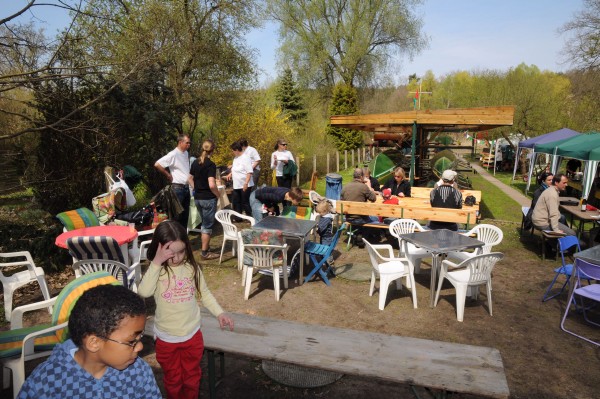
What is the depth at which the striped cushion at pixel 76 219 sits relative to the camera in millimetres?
5673

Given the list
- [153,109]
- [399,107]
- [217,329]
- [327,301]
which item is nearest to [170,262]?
[217,329]

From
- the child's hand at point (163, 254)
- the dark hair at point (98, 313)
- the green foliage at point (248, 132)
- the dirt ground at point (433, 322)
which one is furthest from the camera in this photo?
the green foliage at point (248, 132)

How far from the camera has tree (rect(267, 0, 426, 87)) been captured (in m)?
29.2

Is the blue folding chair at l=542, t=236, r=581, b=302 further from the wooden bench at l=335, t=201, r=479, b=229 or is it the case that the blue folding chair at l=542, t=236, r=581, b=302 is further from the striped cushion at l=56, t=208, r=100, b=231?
the striped cushion at l=56, t=208, r=100, b=231

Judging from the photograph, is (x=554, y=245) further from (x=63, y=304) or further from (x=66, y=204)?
(x=66, y=204)

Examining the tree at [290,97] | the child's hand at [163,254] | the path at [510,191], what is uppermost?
the tree at [290,97]

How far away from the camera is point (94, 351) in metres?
1.58

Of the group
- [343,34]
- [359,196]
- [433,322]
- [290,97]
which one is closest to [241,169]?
[359,196]

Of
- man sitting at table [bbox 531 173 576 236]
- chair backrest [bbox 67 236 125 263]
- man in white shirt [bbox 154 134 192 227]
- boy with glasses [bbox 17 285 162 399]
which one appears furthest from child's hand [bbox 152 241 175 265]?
man sitting at table [bbox 531 173 576 236]

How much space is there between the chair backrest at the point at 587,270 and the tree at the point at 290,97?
79.5 ft

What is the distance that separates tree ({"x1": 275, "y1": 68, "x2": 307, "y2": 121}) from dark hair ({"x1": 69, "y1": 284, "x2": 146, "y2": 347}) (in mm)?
26952

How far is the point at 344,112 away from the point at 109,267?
77.1 feet

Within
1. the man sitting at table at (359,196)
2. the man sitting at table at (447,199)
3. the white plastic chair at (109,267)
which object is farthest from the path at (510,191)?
the white plastic chair at (109,267)

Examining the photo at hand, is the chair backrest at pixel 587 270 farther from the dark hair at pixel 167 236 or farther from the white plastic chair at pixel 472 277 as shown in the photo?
the dark hair at pixel 167 236
